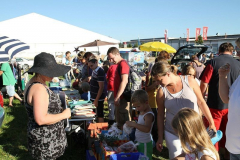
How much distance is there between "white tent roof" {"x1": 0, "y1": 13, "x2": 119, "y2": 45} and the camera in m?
17.4

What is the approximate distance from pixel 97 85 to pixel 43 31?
14.8 meters

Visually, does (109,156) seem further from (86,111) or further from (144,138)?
(86,111)

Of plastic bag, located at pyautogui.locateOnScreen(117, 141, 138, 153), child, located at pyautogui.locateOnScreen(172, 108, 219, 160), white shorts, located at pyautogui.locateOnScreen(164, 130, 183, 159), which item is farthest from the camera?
plastic bag, located at pyautogui.locateOnScreen(117, 141, 138, 153)

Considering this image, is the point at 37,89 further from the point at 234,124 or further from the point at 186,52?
the point at 186,52

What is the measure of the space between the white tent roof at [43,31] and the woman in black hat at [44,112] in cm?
1631

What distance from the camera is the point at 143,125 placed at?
297 cm

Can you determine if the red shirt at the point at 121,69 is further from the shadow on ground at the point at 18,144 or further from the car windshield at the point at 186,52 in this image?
the car windshield at the point at 186,52

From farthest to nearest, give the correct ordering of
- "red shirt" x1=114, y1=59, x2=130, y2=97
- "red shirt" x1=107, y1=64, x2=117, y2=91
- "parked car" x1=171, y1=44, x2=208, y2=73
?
"parked car" x1=171, y1=44, x2=208, y2=73 < "red shirt" x1=107, y1=64, x2=117, y2=91 < "red shirt" x1=114, y1=59, x2=130, y2=97

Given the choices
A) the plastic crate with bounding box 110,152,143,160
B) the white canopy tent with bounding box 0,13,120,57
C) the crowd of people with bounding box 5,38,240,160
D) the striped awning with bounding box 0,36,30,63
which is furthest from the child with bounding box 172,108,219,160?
the white canopy tent with bounding box 0,13,120,57

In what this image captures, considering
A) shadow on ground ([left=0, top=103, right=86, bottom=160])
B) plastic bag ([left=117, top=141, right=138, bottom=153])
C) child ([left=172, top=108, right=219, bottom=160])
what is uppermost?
child ([left=172, top=108, right=219, bottom=160])

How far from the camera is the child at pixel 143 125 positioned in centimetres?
296

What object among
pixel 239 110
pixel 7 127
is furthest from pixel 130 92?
pixel 7 127

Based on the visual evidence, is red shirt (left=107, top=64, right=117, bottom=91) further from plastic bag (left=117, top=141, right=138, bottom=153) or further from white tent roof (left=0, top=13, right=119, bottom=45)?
white tent roof (left=0, top=13, right=119, bottom=45)

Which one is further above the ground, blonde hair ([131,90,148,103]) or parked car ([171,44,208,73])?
parked car ([171,44,208,73])
